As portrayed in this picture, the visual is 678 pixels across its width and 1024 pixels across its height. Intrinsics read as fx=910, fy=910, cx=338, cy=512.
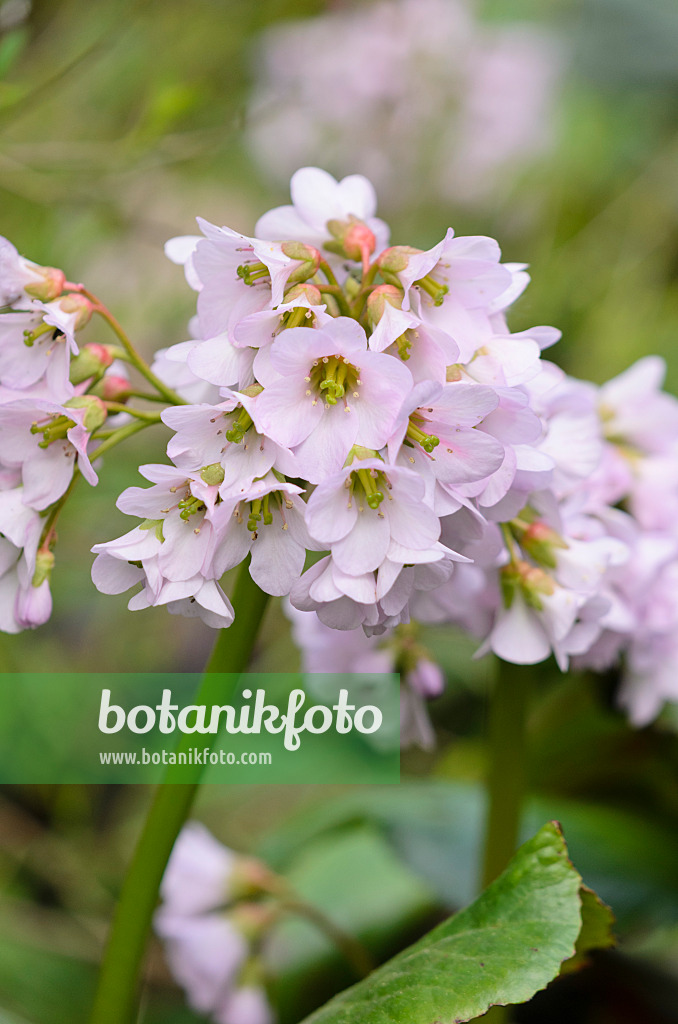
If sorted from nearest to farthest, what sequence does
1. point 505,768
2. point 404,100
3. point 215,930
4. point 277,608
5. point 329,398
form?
point 329,398 → point 505,768 → point 215,930 → point 277,608 → point 404,100

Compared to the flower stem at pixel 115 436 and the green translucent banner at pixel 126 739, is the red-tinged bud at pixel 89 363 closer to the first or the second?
the flower stem at pixel 115 436

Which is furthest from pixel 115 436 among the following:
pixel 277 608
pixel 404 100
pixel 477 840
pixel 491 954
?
pixel 404 100

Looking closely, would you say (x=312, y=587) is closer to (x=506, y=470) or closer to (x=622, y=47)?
(x=506, y=470)

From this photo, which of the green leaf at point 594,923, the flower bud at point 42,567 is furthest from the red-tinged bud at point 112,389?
the green leaf at point 594,923

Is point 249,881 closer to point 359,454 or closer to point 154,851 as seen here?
point 154,851

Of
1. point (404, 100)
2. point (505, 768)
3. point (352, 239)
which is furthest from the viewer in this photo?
point (404, 100)

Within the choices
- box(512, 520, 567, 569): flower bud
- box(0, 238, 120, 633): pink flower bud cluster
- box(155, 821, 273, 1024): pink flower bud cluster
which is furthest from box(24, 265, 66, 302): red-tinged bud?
Result: box(155, 821, 273, 1024): pink flower bud cluster
